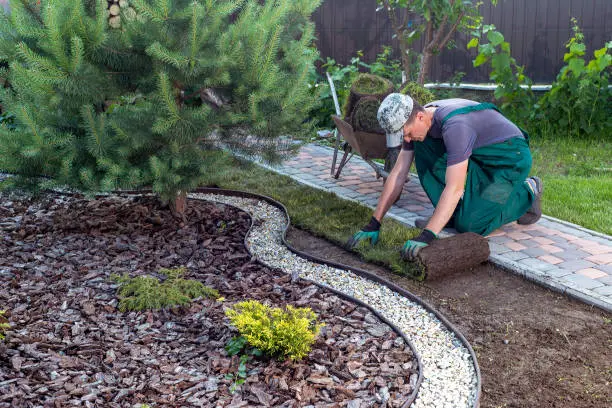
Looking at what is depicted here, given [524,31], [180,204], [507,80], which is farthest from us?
[524,31]

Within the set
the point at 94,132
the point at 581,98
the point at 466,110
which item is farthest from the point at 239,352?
the point at 581,98

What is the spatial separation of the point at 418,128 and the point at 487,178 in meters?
0.73

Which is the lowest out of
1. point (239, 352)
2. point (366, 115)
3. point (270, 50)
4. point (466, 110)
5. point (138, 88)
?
point (239, 352)

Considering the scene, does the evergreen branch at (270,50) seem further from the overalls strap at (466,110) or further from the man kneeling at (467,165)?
the overalls strap at (466,110)

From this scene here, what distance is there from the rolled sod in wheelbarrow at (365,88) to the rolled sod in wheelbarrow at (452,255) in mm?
1984

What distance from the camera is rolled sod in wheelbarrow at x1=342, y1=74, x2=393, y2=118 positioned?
570 centimetres

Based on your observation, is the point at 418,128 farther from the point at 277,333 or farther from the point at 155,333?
the point at 155,333

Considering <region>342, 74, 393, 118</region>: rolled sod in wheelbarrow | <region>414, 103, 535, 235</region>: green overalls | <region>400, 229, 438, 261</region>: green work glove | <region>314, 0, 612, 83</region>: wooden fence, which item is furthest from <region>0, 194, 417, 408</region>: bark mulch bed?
<region>314, 0, 612, 83</region>: wooden fence

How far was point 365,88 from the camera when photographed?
5.75 meters

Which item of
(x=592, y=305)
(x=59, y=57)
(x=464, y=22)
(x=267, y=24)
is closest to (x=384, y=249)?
(x=592, y=305)

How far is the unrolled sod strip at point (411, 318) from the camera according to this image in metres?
2.79

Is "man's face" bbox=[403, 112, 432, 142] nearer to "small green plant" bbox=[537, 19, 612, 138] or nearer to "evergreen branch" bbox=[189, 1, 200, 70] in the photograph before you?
"evergreen branch" bbox=[189, 1, 200, 70]

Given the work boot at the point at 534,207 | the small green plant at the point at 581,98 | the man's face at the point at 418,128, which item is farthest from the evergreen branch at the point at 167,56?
the small green plant at the point at 581,98

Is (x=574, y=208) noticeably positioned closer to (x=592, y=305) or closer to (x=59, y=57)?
(x=592, y=305)
